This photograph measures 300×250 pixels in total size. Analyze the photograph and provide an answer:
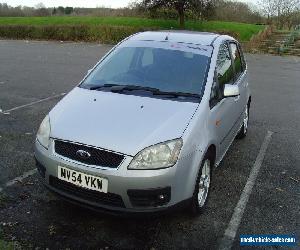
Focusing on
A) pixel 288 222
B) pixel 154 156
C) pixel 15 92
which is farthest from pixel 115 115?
pixel 15 92

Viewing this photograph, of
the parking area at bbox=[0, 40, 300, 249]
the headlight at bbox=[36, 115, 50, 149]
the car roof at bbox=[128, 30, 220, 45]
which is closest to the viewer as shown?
the parking area at bbox=[0, 40, 300, 249]

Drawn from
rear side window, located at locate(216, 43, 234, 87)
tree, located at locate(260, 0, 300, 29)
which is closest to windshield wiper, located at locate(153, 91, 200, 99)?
rear side window, located at locate(216, 43, 234, 87)

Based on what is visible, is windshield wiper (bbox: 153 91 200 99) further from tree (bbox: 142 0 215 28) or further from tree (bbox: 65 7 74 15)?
tree (bbox: 65 7 74 15)

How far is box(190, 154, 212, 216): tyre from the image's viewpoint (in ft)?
13.1

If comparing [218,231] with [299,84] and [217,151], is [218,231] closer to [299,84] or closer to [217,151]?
[217,151]

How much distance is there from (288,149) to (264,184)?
5.37ft

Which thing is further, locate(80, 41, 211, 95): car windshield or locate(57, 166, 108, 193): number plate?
locate(80, 41, 211, 95): car windshield

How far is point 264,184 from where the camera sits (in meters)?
5.16

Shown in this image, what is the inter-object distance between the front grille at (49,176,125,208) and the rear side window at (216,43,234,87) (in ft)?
6.76

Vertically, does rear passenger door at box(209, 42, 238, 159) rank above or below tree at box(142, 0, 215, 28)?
below

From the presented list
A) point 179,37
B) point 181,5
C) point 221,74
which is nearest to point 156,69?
point 179,37

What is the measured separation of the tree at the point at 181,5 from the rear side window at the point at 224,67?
2817cm

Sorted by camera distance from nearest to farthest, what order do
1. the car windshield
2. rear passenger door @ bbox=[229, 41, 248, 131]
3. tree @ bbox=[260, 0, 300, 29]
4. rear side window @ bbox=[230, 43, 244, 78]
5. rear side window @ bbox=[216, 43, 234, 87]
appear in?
the car windshield, rear side window @ bbox=[216, 43, 234, 87], rear passenger door @ bbox=[229, 41, 248, 131], rear side window @ bbox=[230, 43, 244, 78], tree @ bbox=[260, 0, 300, 29]

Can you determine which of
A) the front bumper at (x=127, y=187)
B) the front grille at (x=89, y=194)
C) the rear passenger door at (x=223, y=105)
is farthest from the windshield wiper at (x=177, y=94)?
the front grille at (x=89, y=194)
